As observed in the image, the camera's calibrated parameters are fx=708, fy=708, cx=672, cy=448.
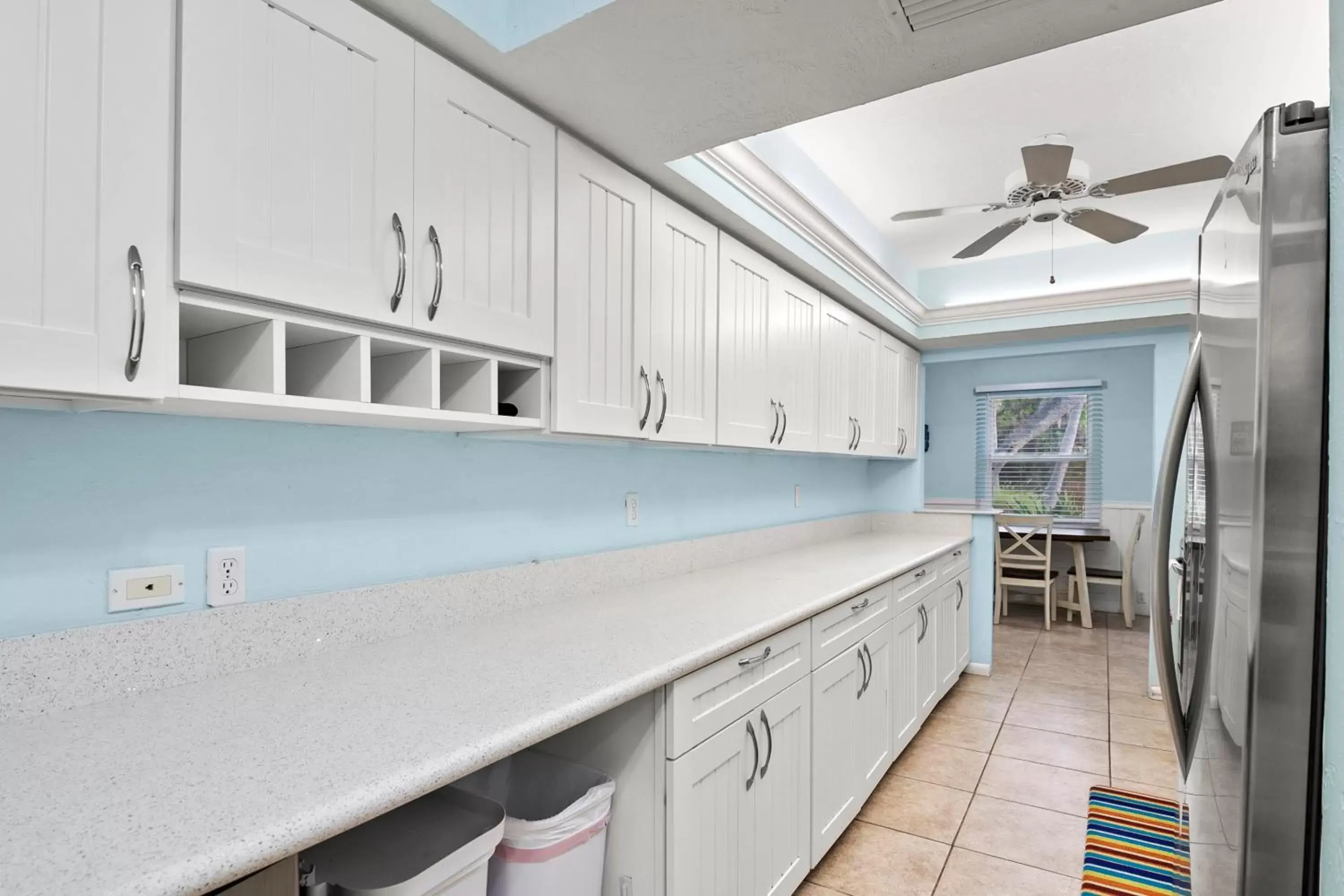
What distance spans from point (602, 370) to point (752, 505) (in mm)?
1599

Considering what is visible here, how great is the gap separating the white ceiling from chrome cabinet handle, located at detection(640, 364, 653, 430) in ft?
3.83

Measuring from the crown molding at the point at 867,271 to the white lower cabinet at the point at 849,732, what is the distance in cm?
142

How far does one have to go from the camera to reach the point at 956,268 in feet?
15.1

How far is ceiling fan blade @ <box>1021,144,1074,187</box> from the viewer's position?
2.47 meters

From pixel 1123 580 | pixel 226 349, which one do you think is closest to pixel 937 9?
pixel 226 349

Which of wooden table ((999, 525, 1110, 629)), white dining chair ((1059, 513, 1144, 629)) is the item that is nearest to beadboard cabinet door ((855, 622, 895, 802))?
wooden table ((999, 525, 1110, 629))

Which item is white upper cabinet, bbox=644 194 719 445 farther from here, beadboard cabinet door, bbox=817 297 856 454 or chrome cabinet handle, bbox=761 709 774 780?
beadboard cabinet door, bbox=817 297 856 454

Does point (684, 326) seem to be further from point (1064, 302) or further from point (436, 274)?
point (1064, 302)

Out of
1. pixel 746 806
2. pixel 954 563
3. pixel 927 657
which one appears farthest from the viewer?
pixel 954 563

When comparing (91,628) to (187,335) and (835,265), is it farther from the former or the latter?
(835,265)

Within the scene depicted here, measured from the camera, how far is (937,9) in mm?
1336

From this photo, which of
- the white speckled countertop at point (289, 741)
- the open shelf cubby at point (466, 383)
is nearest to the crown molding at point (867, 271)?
the open shelf cubby at point (466, 383)

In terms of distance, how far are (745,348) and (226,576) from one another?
1.82 m

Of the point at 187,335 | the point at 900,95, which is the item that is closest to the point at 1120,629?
the point at 900,95
